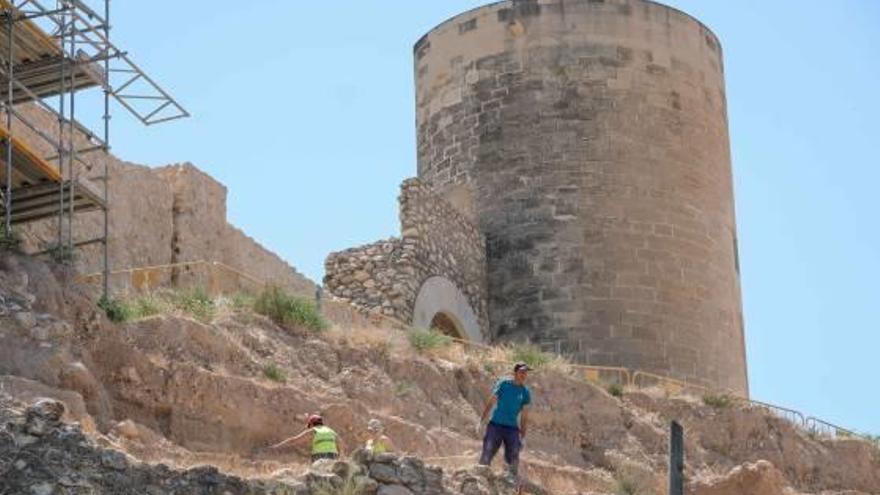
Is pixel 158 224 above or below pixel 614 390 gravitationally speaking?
above

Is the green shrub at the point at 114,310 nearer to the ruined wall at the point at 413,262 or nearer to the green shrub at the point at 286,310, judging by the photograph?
the green shrub at the point at 286,310

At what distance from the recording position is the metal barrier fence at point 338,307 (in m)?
21.0

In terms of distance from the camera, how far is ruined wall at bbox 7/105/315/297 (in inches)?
842

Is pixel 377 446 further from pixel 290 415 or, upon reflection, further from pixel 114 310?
pixel 114 310

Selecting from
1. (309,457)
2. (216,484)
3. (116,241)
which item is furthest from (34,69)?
(216,484)

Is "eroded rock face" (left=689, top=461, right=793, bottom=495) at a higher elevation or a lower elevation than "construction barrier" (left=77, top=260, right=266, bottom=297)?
lower

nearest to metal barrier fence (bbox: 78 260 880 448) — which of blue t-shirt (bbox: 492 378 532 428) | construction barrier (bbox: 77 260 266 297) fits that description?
construction barrier (bbox: 77 260 266 297)

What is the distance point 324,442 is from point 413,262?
8.82 m

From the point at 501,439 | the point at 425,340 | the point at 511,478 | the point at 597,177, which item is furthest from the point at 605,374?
the point at 511,478

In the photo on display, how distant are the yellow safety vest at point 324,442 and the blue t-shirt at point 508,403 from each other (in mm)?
1300

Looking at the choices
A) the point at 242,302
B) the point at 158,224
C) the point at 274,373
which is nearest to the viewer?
the point at 274,373

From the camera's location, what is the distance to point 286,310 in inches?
797

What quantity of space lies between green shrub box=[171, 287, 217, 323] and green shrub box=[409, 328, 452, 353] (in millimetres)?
2220

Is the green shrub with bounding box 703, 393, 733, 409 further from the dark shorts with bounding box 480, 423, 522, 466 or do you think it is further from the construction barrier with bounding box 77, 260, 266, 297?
the dark shorts with bounding box 480, 423, 522, 466
